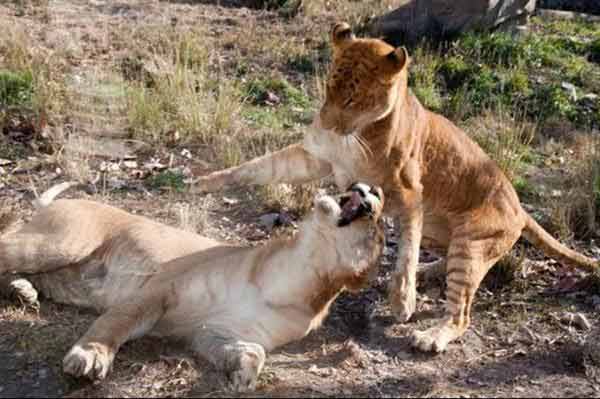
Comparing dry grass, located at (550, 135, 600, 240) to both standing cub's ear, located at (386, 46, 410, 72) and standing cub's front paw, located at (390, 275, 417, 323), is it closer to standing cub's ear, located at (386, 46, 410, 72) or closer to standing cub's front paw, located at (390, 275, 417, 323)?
standing cub's front paw, located at (390, 275, 417, 323)

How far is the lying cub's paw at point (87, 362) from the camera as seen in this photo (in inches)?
163

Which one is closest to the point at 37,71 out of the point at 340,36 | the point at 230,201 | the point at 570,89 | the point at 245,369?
the point at 230,201

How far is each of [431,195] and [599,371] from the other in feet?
4.76

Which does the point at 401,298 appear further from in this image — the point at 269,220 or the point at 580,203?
the point at 580,203

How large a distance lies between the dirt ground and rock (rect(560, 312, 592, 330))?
44mm

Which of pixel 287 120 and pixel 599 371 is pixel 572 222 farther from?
pixel 287 120

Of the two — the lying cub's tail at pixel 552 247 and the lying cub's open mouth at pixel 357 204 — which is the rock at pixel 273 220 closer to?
the lying cub's tail at pixel 552 247

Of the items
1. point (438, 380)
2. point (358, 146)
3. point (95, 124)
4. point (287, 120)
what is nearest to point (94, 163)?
point (95, 124)

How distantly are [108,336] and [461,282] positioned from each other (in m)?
2.18

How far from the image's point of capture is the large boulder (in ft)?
34.7

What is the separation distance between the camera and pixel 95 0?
1114cm

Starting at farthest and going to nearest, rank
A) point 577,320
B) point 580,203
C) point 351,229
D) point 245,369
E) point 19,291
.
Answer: point 580,203, point 577,320, point 19,291, point 351,229, point 245,369

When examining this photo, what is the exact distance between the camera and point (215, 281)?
4793 millimetres

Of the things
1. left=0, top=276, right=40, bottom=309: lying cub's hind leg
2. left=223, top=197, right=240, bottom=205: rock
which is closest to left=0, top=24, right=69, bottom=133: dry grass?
left=223, top=197, right=240, bottom=205: rock
